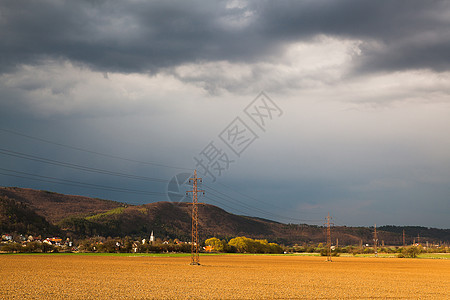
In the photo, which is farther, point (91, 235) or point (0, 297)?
point (91, 235)

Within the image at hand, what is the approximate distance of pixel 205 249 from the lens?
15700cm

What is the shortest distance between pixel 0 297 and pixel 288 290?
19.5m

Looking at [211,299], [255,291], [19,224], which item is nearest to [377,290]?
[255,291]

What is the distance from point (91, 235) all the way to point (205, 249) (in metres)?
66.2

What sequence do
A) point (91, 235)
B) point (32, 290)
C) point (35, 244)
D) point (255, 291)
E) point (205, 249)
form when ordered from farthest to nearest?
point (91, 235) < point (205, 249) < point (35, 244) < point (255, 291) < point (32, 290)

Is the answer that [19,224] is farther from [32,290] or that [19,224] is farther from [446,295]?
[446,295]

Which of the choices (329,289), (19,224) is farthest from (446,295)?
(19,224)

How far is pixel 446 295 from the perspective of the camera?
3325 cm

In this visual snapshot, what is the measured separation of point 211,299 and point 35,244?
9811cm

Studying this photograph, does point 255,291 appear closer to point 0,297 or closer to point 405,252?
point 0,297

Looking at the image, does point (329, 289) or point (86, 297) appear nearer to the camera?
point (86, 297)

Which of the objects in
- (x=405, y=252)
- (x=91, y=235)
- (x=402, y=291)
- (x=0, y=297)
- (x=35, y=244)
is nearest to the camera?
(x=0, y=297)

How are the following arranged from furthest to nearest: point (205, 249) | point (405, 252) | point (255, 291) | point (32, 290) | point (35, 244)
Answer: point (205, 249) → point (405, 252) → point (35, 244) → point (255, 291) → point (32, 290)

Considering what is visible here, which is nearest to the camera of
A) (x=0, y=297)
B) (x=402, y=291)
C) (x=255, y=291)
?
(x=0, y=297)
